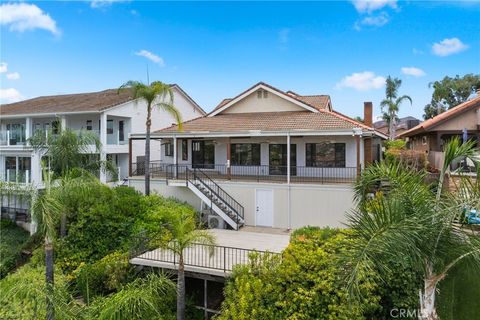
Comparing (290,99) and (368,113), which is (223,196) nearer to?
(290,99)

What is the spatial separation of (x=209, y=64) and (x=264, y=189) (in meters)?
15.1

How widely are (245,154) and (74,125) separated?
578 inches

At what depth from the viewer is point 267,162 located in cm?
2078

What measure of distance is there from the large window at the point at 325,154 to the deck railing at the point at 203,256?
9.14 meters

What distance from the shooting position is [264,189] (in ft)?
57.0

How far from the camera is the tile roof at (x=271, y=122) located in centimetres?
1787

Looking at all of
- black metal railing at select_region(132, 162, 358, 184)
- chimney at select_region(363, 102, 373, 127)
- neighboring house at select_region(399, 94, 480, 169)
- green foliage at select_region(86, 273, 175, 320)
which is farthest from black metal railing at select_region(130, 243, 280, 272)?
chimney at select_region(363, 102, 373, 127)

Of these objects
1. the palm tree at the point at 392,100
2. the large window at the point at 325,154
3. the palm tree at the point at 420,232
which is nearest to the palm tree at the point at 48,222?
the palm tree at the point at 420,232

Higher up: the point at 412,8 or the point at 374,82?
the point at 374,82

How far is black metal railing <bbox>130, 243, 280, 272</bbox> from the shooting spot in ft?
36.9

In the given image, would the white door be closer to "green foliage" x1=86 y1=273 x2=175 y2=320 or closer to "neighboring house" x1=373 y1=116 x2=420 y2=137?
"green foliage" x1=86 y1=273 x2=175 y2=320

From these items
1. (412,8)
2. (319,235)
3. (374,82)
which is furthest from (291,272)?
(374,82)

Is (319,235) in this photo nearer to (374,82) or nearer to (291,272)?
(291,272)

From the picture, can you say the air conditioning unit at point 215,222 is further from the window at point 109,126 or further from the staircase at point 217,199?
the window at point 109,126
